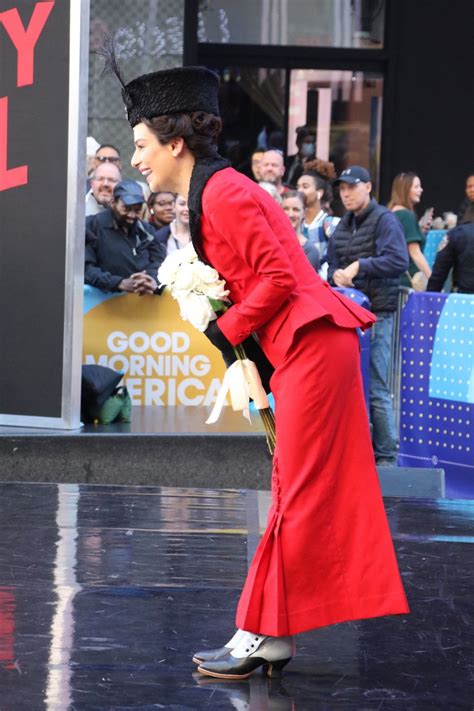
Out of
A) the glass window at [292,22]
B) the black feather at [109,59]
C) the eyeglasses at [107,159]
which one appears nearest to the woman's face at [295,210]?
the eyeglasses at [107,159]

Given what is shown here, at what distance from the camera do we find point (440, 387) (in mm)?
7289

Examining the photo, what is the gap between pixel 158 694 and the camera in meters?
3.56

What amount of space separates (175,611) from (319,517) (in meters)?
0.92

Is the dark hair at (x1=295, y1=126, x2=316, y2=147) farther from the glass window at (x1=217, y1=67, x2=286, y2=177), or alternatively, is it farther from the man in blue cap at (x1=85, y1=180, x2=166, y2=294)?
the man in blue cap at (x1=85, y1=180, x2=166, y2=294)

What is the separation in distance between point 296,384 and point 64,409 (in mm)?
3567

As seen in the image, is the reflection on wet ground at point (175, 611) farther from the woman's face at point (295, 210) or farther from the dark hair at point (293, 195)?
the dark hair at point (293, 195)

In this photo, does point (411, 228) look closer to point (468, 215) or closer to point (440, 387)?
point (468, 215)

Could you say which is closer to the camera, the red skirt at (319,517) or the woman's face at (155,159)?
the red skirt at (319,517)

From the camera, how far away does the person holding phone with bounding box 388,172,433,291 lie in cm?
1038

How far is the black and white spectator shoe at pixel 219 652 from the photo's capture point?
374 cm

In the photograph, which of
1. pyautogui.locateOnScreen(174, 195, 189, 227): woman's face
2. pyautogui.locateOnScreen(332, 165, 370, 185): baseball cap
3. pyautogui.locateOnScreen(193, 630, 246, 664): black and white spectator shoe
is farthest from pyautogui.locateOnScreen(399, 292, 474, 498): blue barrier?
pyautogui.locateOnScreen(193, 630, 246, 664): black and white spectator shoe

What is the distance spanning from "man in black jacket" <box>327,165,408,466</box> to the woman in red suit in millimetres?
4316

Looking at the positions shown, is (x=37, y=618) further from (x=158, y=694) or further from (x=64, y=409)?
(x=64, y=409)

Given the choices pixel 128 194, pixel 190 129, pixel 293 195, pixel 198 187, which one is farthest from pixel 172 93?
pixel 293 195
